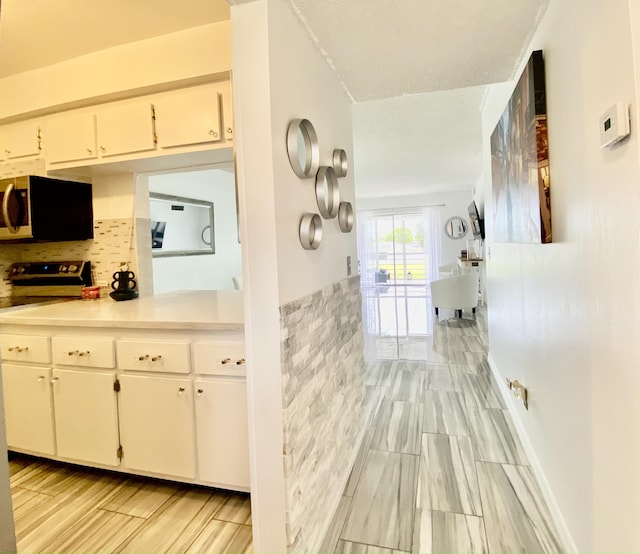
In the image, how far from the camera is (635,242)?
34.5 inches

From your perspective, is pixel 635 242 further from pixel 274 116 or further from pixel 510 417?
pixel 510 417

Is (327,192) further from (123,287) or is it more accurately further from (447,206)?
(447,206)

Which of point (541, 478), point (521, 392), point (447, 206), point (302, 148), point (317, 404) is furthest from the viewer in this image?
point (447, 206)

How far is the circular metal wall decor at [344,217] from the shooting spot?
1970 millimetres

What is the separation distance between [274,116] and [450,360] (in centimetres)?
A: 327

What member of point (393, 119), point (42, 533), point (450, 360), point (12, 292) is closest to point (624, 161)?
point (42, 533)

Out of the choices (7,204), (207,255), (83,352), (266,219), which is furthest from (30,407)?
(207,255)

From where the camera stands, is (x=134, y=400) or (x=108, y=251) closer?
(x=134, y=400)

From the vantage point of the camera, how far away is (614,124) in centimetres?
91

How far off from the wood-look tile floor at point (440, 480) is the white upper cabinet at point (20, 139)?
9.07 ft

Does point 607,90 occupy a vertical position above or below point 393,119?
below

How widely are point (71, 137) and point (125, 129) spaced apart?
16.2 inches

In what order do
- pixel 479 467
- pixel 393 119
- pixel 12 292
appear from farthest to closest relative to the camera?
pixel 393 119 → pixel 12 292 → pixel 479 467

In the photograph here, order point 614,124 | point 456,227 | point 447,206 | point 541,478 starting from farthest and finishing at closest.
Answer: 1. point 447,206
2. point 456,227
3. point 541,478
4. point 614,124
